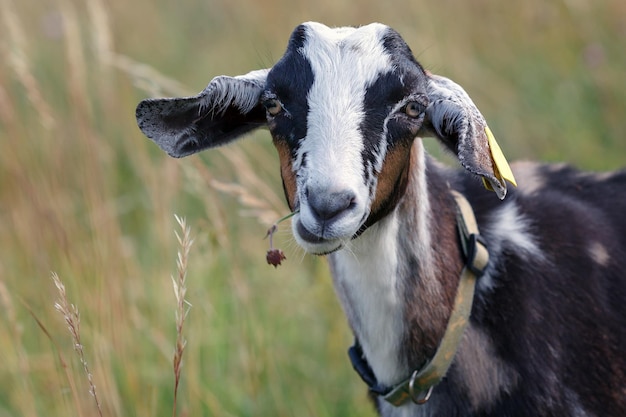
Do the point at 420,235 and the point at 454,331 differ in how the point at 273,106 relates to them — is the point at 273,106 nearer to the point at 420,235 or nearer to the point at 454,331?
the point at 420,235

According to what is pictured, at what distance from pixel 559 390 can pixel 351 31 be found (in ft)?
4.43

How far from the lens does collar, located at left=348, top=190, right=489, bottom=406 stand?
9.77ft

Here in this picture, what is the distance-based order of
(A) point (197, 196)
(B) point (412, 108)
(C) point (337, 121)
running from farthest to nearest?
1. (A) point (197, 196)
2. (B) point (412, 108)
3. (C) point (337, 121)

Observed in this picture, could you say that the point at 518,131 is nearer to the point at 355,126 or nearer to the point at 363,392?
the point at 363,392

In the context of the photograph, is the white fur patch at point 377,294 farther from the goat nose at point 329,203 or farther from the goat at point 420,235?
the goat nose at point 329,203

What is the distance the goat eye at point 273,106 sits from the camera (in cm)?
281

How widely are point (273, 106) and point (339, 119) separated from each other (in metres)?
0.26

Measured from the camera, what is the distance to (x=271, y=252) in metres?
2.80

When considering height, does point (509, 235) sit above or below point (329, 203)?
below

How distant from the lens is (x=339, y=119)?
105 inches

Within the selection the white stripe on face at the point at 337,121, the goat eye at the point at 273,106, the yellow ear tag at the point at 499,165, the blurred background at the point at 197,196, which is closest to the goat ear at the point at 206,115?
the goat eye at the point at 273,106

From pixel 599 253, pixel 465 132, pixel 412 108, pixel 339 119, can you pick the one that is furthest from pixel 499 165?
pixel 599 253

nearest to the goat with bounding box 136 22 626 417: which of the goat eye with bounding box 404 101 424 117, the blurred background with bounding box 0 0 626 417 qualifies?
the goat eye with bounding box 404 101 424 117

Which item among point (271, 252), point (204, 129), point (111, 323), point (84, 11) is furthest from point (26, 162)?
point (84, 11)
